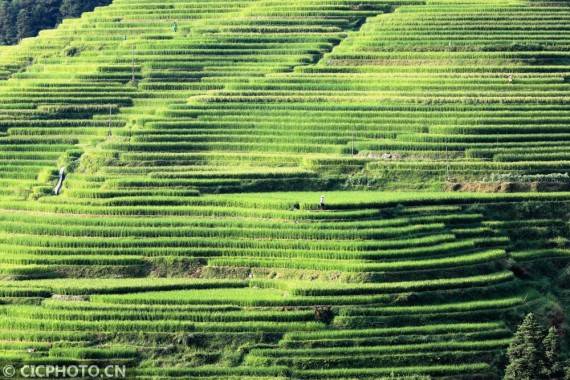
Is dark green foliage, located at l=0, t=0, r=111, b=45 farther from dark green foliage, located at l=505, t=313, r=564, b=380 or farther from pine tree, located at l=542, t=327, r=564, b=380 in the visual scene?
pine tree, located at l=542, t=327, r=564, b=380

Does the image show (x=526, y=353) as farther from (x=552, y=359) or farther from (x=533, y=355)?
(x=552, y=359)

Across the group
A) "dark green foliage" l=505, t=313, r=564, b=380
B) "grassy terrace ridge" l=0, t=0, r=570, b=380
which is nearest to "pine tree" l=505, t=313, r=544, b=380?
"dark green foliage" l=505, t=313, r=564, b=380

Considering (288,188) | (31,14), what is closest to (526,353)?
(288,188)

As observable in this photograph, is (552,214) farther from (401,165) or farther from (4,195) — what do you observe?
(4,195)

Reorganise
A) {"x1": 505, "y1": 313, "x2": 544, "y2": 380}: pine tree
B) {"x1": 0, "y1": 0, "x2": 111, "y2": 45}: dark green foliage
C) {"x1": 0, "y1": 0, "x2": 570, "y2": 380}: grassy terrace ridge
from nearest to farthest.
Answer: {"x1": 505, "y1": 313, "x2": 544, "y2": 380}: pine tree < {"x1": 0, "y1": 0, "x2": 570, "y2": 380}: grassy terrace ridge < {"x1": 0, "y1": 0, "x2": 111, "y2": 45}: dark green foliage

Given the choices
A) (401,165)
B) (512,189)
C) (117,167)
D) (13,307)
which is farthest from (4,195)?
(512,189)

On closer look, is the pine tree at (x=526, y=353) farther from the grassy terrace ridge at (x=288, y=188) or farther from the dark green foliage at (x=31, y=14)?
the dark green foliage at (x=31, y=14)
